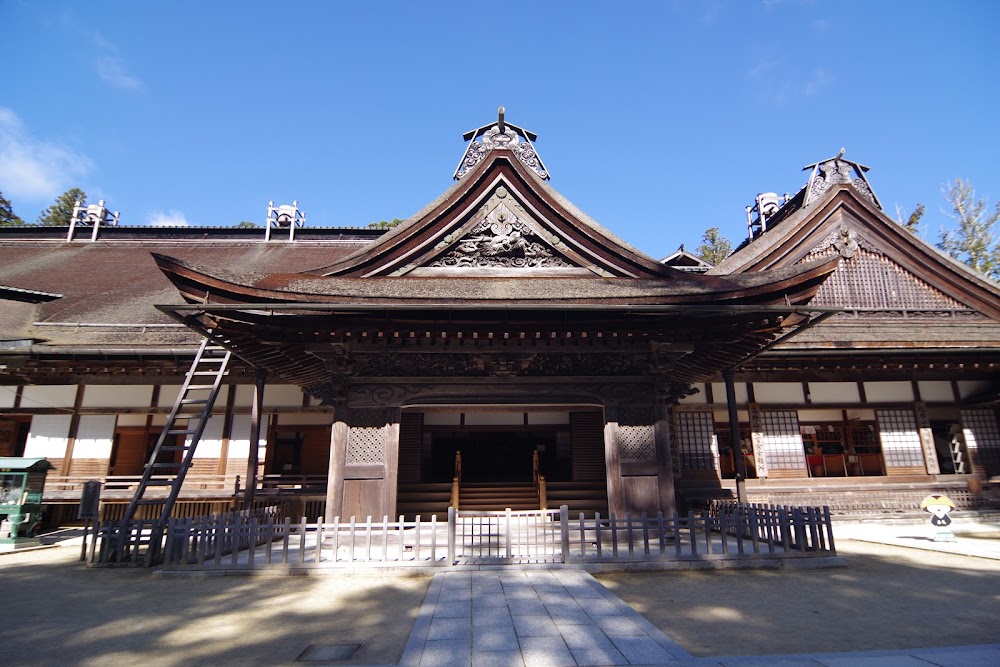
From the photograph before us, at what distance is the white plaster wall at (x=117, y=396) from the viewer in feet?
50.0

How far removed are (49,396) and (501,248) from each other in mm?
14397

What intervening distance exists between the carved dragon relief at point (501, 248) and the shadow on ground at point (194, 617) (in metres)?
6.97

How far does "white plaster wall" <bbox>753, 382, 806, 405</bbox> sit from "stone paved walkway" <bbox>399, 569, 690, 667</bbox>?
10635 millimetres

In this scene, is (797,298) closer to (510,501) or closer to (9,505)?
(510,501)

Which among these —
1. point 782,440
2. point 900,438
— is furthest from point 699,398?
point 900,438

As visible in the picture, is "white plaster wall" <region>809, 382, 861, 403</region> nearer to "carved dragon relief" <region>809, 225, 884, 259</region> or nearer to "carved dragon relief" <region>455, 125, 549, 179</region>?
"carved dragon relief" <region>809, 225, 884, 259</region>

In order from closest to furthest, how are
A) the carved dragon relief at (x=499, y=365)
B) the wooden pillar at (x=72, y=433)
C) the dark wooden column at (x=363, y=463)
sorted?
the dark wooden column at (x=363, y=463) → the carved dragon relief at (x=499, y=365) → the wooden pillar at (x=72, y=433)

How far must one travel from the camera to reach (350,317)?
403 inches

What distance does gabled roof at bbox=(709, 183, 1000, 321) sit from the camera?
17.0 meters

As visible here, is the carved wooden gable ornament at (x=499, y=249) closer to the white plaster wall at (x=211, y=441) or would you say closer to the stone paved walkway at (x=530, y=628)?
the stone paved walkway at (x=530, y=628)

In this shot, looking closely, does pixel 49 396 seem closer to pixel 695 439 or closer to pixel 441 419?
pixel 441 419

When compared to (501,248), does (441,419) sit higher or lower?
lower

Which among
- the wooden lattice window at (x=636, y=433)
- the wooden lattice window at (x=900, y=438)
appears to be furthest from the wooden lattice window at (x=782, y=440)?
the wooden lattice window at (x=636, y=433)

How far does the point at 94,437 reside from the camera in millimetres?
15070
